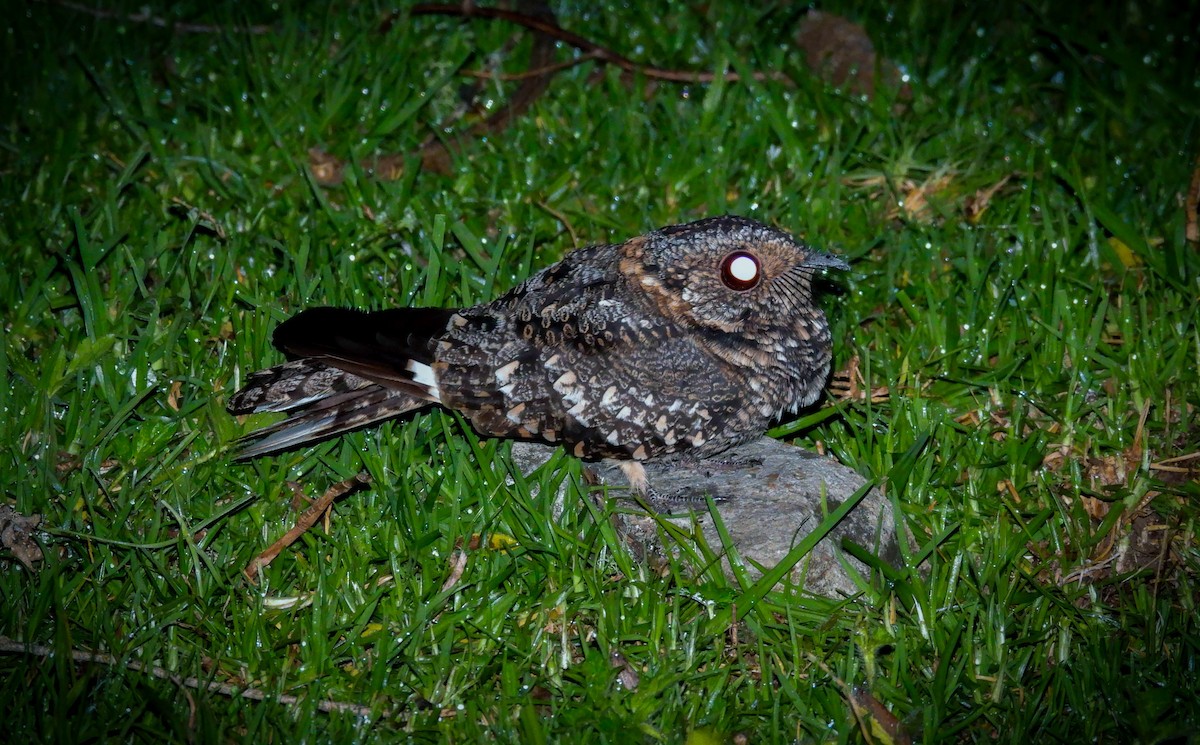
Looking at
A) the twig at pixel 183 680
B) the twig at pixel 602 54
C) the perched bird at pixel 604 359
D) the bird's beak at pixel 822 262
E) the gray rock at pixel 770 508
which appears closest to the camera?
the twig at pixel 183 680

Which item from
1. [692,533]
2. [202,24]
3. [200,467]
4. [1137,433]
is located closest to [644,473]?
[692,533]

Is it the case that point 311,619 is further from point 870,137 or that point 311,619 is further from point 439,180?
point 870,137

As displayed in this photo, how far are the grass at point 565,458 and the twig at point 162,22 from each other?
0.04m

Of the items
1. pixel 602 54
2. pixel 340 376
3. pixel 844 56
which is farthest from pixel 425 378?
pixel 844 56

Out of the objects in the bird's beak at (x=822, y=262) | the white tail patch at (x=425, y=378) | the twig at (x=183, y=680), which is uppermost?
the bird's beak at (x=822, y=262)

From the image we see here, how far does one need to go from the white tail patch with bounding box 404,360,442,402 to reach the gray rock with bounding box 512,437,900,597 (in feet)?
1.03

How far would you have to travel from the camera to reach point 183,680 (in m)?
2.60

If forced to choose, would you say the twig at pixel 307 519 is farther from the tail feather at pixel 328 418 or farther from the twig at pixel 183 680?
the twig at pixel 183 680

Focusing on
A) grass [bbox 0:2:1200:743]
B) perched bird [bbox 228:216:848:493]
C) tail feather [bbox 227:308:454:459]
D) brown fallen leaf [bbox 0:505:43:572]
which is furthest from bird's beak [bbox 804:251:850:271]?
brown fallen leaf [bbox 0:505:43:572]

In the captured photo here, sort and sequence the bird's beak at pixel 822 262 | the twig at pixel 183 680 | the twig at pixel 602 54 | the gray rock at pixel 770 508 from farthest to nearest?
the twig at pixel 602 54 → the bird's beak at pixel 822 262 → the gray rock at pixel 770 508 → the twig at pixel 183 680

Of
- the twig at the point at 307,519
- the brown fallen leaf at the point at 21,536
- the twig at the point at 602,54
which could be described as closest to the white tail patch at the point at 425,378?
the twig at the point at 307,519

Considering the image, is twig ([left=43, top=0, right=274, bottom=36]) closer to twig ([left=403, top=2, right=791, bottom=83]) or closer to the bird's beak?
twig ([left=403, top=2, right=791, bottom=83])

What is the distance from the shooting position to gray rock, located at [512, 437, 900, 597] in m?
2.89

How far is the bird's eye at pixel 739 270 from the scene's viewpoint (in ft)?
10.2
